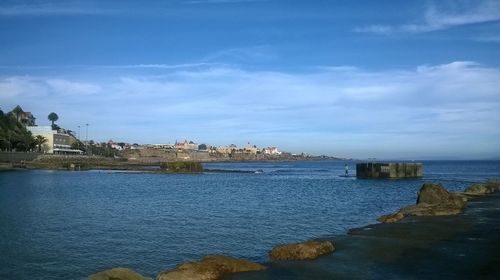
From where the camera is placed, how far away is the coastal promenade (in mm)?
15852

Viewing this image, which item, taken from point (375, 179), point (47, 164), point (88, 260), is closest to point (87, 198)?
point (88, 260)

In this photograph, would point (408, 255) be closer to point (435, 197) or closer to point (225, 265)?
point (225, 265)

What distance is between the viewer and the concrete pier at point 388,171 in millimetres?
96125

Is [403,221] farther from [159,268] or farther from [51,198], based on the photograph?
[51,198]

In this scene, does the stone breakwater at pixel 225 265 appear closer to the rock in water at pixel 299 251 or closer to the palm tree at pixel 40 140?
the rock in water at pixel 299 251

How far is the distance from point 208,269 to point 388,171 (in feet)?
281

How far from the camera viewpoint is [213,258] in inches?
643

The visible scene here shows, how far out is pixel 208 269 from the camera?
15.4 metres

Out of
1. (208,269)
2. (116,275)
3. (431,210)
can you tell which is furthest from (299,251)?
(431,210)

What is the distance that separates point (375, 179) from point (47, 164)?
98.2 meters

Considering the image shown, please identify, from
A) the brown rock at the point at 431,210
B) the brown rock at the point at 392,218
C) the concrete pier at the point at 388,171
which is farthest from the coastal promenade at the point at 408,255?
the concrete pier at the point at 388,171

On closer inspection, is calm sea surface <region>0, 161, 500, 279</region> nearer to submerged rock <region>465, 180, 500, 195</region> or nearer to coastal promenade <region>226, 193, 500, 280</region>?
coastal promenade <region>226, 193, 500, 280</region>

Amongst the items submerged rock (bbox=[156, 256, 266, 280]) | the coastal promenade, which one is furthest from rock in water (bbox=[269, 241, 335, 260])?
submerged rock (bbox=[156, 256, 266, 280])

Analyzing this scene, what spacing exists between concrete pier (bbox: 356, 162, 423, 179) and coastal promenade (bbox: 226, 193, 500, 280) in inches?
2768
